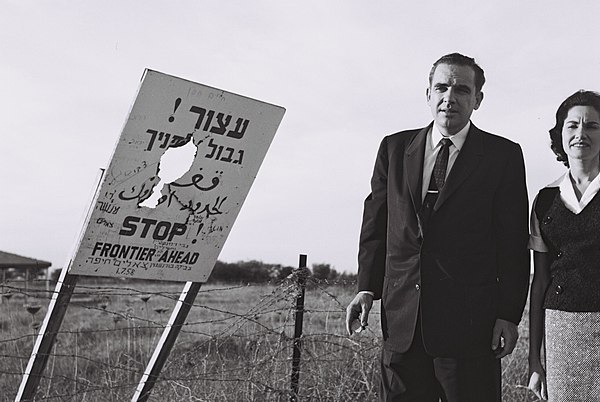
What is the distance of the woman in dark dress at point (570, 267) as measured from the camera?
8.92ft

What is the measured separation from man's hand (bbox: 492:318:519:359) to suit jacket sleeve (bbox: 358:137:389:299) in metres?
0.50

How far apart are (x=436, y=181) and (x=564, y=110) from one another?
60cm

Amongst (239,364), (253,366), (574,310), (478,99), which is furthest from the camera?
(239,364)

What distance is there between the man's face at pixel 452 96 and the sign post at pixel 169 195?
57.7 inches

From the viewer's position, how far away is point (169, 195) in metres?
4.02

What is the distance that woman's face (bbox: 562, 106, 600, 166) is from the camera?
281cm

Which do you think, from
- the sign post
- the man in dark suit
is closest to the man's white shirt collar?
the man in dark suit

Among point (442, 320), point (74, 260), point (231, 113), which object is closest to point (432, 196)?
point (442, 320)

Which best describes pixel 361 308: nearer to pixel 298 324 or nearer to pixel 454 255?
pixel 454 255

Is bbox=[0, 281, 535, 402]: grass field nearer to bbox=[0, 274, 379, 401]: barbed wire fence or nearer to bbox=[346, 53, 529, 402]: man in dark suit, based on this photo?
bbox=[0, 274, 379, 401]: barbed wire fence

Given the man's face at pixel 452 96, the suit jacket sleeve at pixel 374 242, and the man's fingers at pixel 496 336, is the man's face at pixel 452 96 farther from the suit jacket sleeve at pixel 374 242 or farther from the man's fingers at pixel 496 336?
the man's fingers at pixel 496 336

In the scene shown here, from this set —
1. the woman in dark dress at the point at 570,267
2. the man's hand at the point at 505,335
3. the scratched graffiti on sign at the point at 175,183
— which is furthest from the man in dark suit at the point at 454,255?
the scratched graffiti on sign at the point at 175,183

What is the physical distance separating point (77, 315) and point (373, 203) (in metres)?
9.86

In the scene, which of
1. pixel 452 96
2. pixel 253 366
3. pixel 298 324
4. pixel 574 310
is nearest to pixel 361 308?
pixel 574 310
